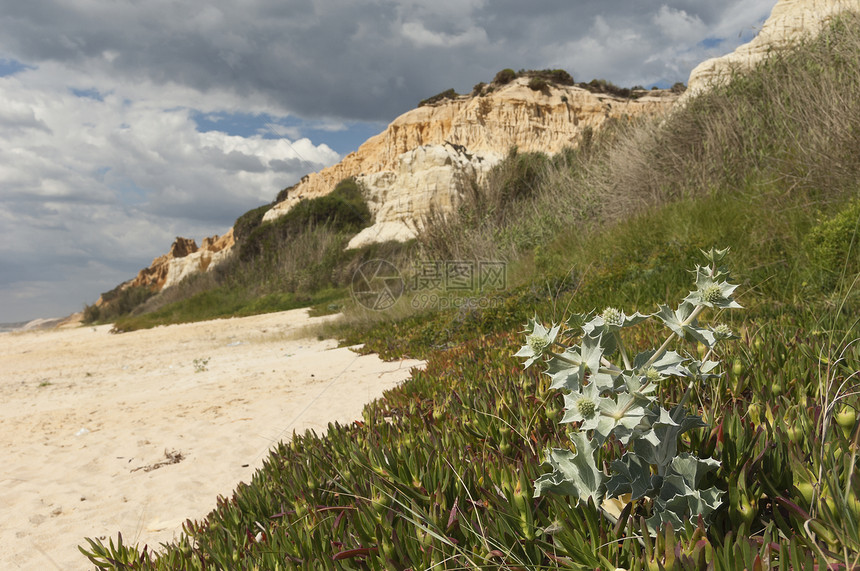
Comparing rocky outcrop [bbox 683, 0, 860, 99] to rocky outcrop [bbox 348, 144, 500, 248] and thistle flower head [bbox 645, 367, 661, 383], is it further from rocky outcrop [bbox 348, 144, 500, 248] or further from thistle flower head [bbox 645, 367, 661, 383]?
rocky outcrop [bbox 348, 144, 500, 248]

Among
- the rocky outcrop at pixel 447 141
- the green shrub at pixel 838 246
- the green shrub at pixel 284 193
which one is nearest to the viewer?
the green shrub at pixel 838 246

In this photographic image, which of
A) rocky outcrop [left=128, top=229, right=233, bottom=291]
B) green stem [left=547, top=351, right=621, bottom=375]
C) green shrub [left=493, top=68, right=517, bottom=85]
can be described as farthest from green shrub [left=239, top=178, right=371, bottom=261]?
green stem [left=547, top=351, right=621, bottom=375]

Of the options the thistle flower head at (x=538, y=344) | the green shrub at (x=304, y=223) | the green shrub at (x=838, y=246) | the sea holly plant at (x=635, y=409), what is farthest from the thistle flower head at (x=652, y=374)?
the green shrub at (x=304, y=223)

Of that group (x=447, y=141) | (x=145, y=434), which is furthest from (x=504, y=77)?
(x=145, y=434)

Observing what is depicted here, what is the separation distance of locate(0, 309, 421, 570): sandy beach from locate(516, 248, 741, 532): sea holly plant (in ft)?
7.82

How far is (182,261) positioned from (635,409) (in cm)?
4082

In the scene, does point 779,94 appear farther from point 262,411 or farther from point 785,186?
point 262,411

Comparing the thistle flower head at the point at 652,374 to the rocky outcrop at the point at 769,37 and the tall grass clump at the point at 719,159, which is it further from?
the rocky outcrop at the point at 769,37

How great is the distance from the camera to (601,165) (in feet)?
36.8

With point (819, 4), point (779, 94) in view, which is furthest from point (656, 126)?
point (819, 4)

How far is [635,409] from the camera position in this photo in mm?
1037

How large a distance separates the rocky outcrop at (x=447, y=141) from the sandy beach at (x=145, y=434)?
55.1 feet

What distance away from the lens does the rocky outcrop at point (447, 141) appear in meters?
26.1

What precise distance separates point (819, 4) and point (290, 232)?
2128 centimetres
